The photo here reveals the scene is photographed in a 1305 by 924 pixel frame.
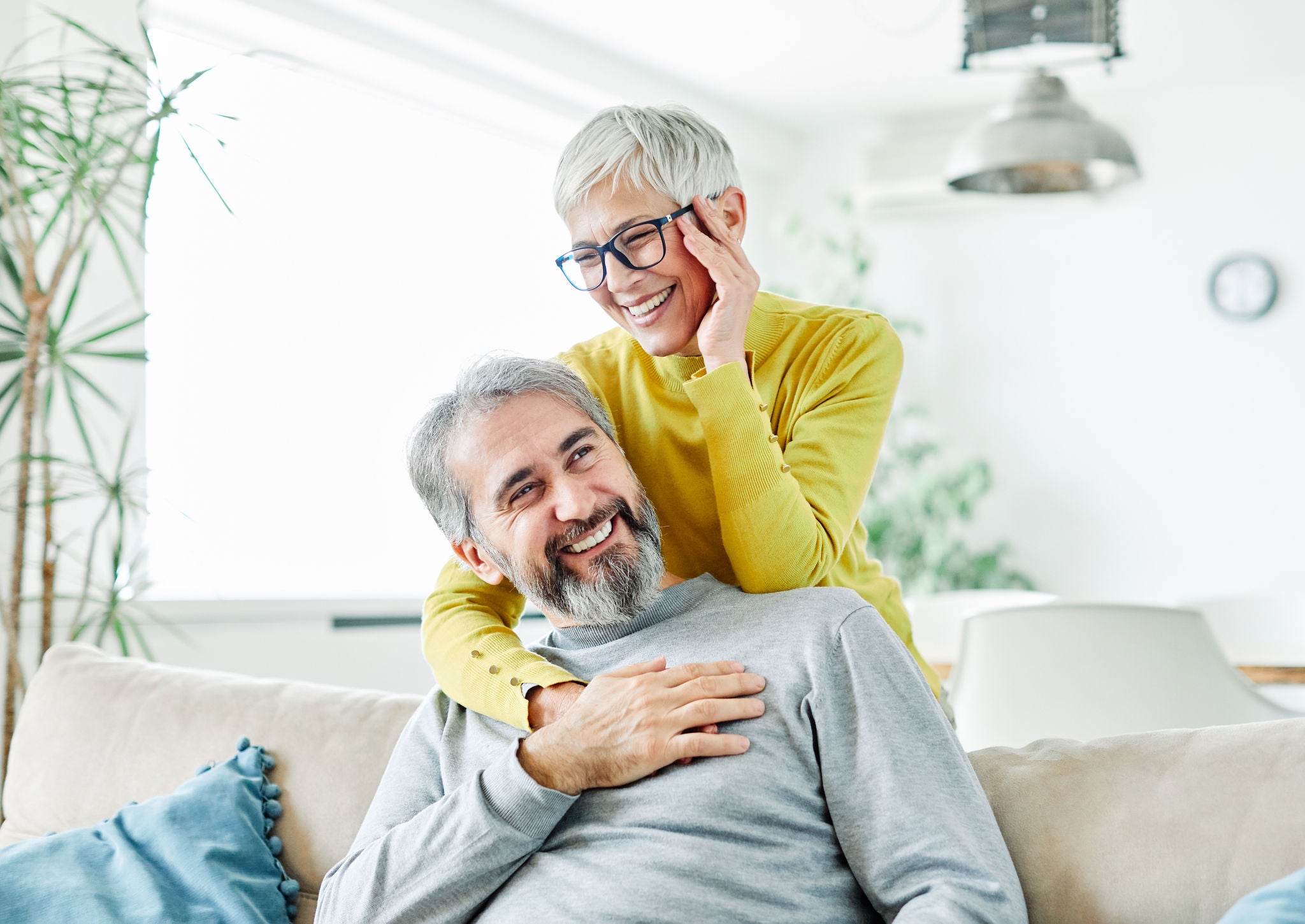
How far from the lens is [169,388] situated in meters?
3.71

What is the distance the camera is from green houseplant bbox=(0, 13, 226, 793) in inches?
96.5

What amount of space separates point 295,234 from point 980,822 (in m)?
3.49

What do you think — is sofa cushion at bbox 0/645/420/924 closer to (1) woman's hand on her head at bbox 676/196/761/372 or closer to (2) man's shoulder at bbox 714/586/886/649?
(2) man's shoulder at bbox 714/586/886/649

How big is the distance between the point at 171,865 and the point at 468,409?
0.73m

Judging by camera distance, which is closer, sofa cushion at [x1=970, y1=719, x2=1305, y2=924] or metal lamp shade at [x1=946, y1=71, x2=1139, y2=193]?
sofa cushion at [x1=970, y1=719, x2=1305, y2=924]

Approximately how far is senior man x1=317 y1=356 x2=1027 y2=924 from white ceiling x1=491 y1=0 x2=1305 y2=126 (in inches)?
132

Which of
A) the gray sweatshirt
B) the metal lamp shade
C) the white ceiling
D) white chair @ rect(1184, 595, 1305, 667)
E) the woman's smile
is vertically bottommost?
white chair @ rect(1184, 595, 1305, 667)

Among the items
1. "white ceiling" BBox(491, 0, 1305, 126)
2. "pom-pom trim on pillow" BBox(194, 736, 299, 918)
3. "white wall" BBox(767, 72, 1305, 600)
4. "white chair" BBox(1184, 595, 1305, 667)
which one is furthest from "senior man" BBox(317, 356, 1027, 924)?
→ "white wall" BBox(767, 72, 1305, 600)

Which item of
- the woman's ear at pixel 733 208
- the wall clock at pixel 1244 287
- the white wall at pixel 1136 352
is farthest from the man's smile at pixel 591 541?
the wall clock at pixel 1244 287

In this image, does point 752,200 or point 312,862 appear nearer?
point 312,862

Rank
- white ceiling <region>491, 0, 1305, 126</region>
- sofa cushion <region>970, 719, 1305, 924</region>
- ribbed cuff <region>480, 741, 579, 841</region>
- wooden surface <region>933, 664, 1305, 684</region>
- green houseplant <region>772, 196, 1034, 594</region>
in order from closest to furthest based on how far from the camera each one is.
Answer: sofa cushion <region>970, 719, 1305, 924</region> < ribbed cuff <region>480, 741, 579, 841</region> < wooden surface <region>933, 664, 1305, 684</region> < white ceiling <region>491, 0, 1305, 126</region> < green houseplant <region>772, 196, 1034, 594</region>

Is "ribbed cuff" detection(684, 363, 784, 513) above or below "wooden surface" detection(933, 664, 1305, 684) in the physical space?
above

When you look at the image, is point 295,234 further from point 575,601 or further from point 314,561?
point 575,601

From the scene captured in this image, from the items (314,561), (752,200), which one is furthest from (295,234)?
(752,200)
